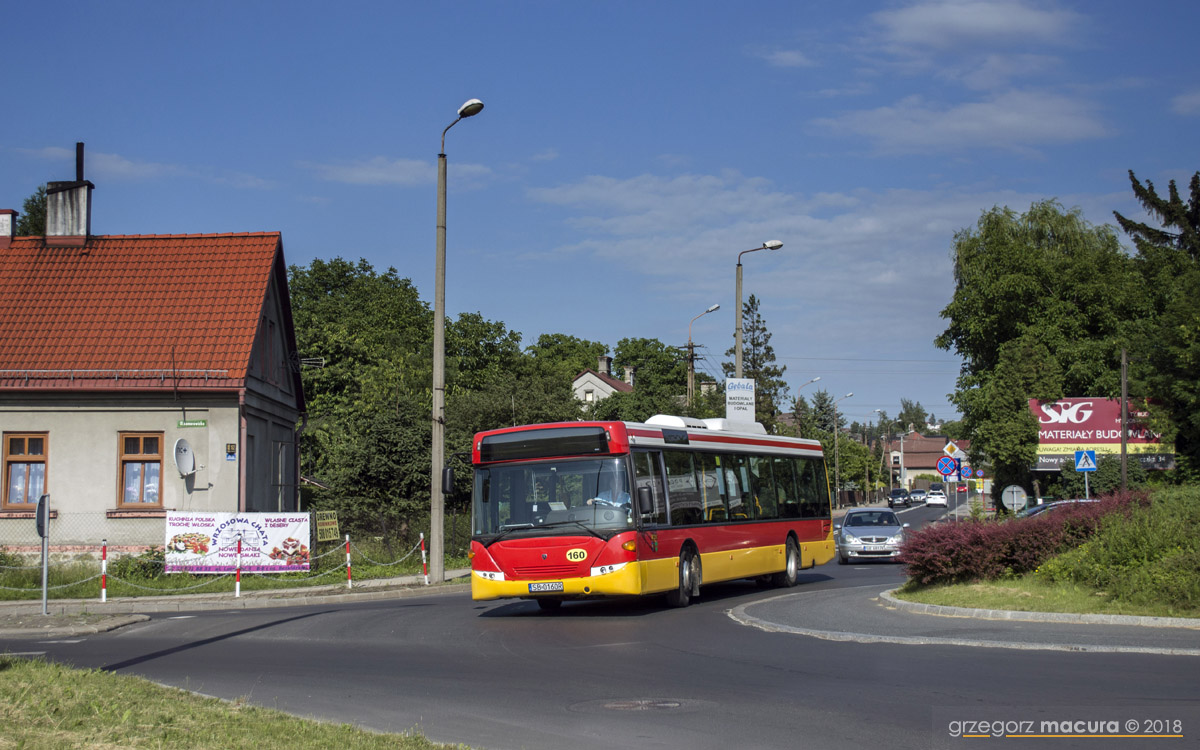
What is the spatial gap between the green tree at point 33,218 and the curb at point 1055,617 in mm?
56826

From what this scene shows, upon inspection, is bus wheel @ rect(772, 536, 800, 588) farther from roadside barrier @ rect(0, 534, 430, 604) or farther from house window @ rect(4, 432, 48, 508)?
house window @ rect(4, 432, 48, 508)

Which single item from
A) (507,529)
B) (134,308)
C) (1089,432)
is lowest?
(507,529)

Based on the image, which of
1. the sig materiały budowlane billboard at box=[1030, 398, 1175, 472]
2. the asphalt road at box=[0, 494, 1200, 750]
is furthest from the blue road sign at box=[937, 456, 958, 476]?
the asphalt road at box=[0, 494, 1200, 750]

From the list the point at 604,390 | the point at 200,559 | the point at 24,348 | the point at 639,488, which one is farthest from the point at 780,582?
the point at 604,390

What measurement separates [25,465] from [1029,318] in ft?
149

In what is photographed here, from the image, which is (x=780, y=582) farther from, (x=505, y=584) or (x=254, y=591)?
(x=254, y=591)

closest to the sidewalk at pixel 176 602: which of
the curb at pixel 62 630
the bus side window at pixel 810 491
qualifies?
the curb at pixel 62 630

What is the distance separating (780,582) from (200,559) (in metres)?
12.4

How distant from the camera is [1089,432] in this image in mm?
49750

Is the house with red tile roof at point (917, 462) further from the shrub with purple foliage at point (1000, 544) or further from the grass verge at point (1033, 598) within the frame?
the grass verge at point (1033, 598)

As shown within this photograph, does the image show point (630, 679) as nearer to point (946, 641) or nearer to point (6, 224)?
point (946, 641)

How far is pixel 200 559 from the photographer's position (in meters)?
24.1

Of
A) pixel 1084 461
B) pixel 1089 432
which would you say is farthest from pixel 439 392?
pixel 1089 432

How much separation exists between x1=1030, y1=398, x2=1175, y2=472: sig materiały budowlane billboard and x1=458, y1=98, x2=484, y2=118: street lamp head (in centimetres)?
3427
